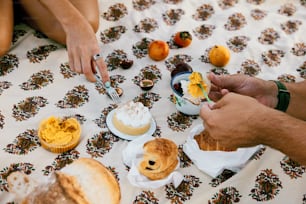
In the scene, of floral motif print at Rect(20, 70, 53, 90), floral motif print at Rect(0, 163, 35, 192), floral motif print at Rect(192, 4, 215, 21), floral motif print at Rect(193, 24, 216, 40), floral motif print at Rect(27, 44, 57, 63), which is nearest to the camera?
floral motif print at Rect(0, 163, 35, 192)

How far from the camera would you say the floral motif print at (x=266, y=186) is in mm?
1428

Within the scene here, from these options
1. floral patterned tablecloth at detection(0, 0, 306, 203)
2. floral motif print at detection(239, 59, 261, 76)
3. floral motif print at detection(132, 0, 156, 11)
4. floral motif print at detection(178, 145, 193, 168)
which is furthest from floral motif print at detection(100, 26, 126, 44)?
floral motif print at detection(178, 145, 193, 168)

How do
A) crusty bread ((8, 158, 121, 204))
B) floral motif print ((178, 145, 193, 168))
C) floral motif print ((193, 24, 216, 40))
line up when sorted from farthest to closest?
floral motif print ((193, 24, 216, 40)) < floral motif print ((178, 145, 193, 168)) < crusty bread ((8, 158, 121, 204))

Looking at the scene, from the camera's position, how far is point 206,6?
2.19 metres

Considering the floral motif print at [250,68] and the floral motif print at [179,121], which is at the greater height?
the floral motif print at [250,68]

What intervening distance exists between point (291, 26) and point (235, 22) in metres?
0.26

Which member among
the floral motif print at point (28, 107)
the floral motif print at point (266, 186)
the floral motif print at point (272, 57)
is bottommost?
the floral motif print at point (266, 186)

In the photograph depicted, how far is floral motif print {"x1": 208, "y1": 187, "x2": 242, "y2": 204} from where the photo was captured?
1390 millimetres

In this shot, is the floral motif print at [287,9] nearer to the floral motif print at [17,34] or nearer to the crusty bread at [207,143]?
the crusty bread at [207,143]

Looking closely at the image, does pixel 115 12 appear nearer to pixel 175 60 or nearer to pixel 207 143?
pixel 175 60

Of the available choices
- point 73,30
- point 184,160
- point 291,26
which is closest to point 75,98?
point 73,30

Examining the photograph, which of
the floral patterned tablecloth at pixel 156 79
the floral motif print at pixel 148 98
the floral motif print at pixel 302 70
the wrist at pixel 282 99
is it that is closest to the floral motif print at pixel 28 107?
the floral patterned tablecloth at pixel 156 79

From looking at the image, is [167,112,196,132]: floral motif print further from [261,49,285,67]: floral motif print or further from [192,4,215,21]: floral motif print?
[192,4,215,21]: floral motif print

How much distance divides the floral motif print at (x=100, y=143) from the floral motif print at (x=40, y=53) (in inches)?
17.8
